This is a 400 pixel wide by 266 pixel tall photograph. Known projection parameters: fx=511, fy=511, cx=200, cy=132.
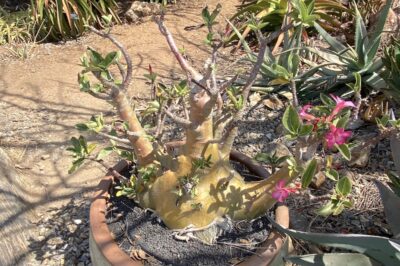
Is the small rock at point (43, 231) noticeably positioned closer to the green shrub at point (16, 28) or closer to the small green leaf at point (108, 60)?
the small green leaf at point (108, 60)

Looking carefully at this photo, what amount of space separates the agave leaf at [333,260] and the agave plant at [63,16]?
3.22 m

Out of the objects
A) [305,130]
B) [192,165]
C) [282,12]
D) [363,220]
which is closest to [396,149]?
[363,220]

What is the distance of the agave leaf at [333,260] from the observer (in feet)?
4.86

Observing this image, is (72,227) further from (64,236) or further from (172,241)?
(172,241)

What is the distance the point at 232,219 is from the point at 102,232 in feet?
1.36

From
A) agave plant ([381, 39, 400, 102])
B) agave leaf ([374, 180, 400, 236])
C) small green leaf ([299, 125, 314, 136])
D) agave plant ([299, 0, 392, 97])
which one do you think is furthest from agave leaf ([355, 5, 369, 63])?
small green leaf ([299, 125, 314, 136])

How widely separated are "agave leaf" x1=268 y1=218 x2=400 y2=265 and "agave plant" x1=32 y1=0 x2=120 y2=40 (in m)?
3.20

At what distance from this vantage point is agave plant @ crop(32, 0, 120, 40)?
4.23 m

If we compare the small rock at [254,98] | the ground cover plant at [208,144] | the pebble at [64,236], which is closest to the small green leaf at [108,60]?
the ground cover plant at [208,144]

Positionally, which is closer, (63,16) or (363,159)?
(363,159)

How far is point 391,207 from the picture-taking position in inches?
70.6

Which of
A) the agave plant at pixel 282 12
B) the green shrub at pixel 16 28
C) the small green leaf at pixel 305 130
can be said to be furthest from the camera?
the green shrub at pixel 16 28

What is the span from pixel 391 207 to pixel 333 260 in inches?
16.5

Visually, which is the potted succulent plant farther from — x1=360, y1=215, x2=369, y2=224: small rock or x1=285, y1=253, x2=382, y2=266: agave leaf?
x1=360, y1=215, x2=369, y2=224: small rock
